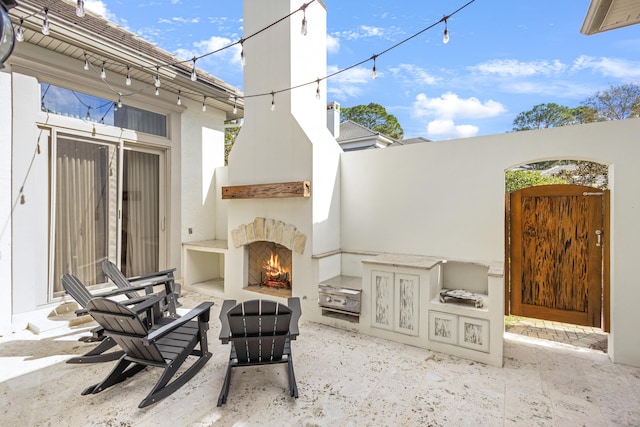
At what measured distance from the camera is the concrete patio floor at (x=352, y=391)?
2336 mm

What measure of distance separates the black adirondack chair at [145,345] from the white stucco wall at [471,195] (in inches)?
116

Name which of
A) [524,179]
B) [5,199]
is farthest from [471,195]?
[524,179]

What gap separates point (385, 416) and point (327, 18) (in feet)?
19.9

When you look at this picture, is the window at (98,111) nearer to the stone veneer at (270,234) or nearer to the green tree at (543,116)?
the stone veneer at (270,234)

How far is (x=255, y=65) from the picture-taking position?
502 centimetres

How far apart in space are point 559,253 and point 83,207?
687cm

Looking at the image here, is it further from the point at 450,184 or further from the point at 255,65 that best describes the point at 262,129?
the point at 450,184

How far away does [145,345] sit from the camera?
252cm

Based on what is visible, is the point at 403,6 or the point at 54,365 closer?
the point at 54,365

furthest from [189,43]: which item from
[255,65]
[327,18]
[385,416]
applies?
[385,416]

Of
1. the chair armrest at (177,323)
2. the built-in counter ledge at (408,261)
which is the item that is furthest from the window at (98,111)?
the built-in counter ledge at (408,261)

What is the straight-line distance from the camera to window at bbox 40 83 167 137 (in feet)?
14.0

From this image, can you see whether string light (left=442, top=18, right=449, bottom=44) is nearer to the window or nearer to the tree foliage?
the window

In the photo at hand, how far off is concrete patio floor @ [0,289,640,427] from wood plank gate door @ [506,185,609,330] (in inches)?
18.9
